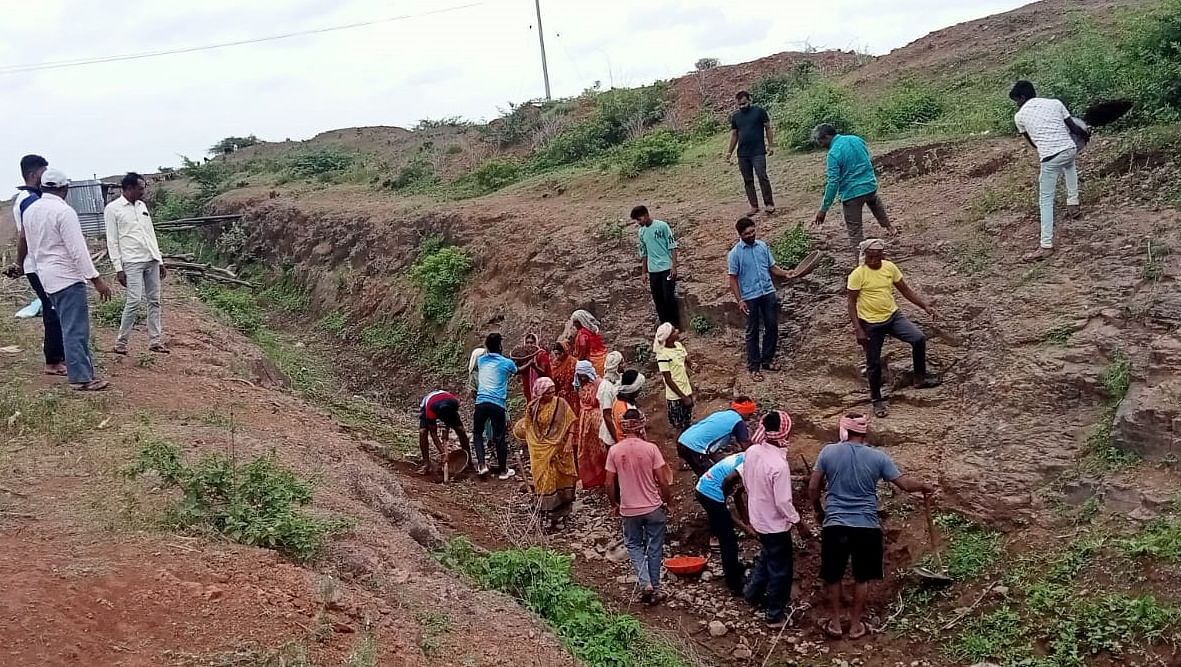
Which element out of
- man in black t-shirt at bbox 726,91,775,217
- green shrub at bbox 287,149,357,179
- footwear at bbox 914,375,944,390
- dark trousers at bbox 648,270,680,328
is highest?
green shrub at bbox 287,149,357,179

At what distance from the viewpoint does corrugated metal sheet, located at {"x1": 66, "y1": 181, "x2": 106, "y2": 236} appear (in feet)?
67.8

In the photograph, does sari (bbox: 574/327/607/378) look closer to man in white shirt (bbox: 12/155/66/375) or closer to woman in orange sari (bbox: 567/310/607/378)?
woman in orange sari (bbox: 567/310/607/378)

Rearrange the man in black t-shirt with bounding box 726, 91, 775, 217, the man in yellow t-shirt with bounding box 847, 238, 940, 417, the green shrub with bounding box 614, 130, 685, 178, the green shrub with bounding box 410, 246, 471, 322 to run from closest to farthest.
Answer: the man in yellow t-shirt with bounding box 847, 238, 940, 417, the man in black t-shirt with bounding box 726, 91, 775, 217, the green shrub with bounding box 410, 246, 471, 322, the green shrub with bounding box 614, 130, 685, 178

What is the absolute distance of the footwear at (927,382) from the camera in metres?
7.64

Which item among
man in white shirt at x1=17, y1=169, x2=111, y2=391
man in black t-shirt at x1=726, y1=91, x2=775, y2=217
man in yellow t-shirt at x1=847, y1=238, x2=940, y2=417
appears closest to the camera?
man in white shirt at x1=17, y1=169, x2=111, y2=391

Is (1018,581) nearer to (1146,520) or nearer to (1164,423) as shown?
(1146,520)

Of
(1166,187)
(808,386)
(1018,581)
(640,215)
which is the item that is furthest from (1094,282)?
(640,215)

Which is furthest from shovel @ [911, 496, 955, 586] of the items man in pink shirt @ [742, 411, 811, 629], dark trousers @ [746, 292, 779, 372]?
dark trousers @ [746, 292, 779, 372]

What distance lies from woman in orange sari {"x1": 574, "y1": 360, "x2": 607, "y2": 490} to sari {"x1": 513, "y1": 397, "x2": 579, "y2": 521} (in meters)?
0.10

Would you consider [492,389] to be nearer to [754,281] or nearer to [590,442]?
[590,442]

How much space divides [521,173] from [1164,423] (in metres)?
15.2

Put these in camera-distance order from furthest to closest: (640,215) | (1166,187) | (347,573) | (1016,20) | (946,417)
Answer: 1. (1016,20)
2. (640,215)
3. (1166,187)
4. (946,417)
5. (347,573)

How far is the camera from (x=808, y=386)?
8.34 metres

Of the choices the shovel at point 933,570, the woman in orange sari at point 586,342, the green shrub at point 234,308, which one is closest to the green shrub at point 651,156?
the green shrub at point 234,308
